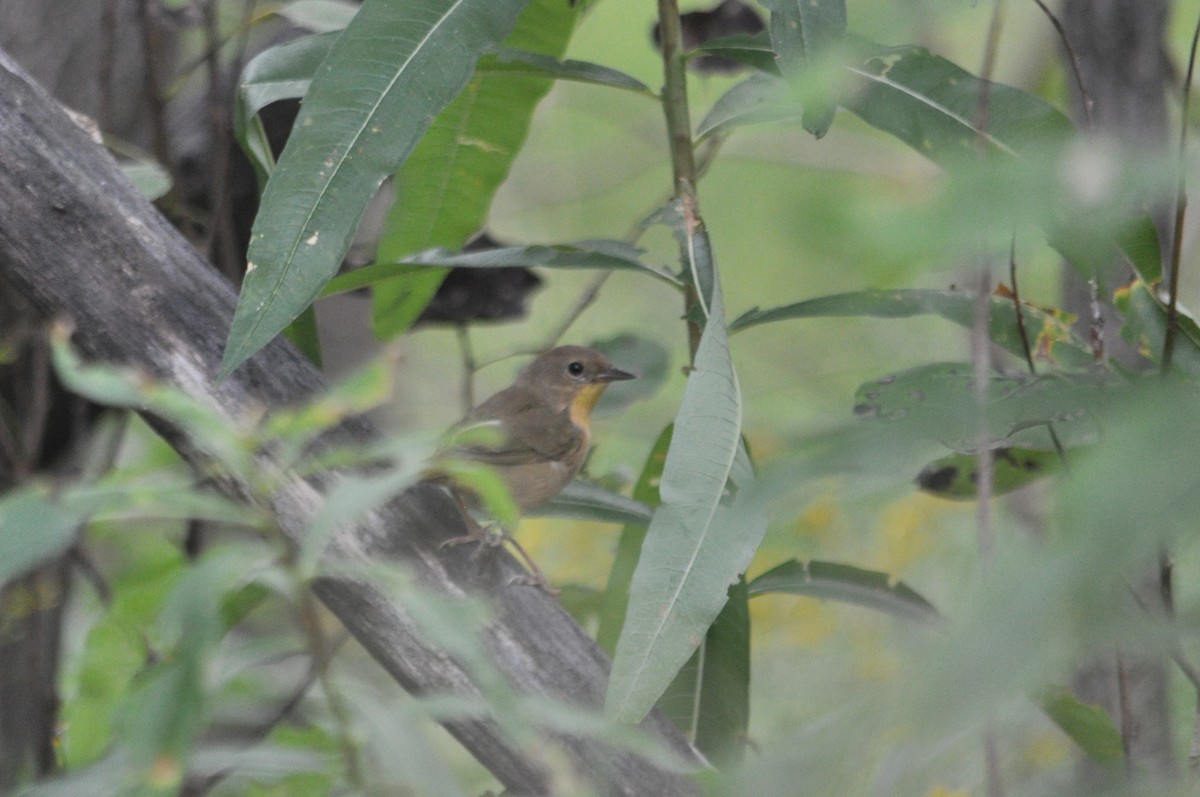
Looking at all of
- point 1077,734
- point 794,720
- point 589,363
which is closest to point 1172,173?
point 1077,734

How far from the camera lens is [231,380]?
202cm

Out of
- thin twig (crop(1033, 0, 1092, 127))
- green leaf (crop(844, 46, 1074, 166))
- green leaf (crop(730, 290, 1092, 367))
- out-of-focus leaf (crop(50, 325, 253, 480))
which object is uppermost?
thin twig (crop(1033, 0, 1092, 127))

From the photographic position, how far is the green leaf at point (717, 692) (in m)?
2.34

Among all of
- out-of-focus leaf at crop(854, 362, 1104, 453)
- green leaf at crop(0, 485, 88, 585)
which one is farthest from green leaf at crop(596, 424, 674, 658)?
green leaf at crop(0, 485, 88, 585)

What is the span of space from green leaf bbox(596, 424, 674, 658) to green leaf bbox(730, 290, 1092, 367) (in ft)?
1.16

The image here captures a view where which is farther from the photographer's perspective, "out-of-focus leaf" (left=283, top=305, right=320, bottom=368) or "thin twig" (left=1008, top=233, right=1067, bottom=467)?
"out-of-focus leaf" (left=283, top=305, right=320, bottom=368)

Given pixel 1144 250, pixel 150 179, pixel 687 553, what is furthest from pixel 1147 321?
pixel 150 179

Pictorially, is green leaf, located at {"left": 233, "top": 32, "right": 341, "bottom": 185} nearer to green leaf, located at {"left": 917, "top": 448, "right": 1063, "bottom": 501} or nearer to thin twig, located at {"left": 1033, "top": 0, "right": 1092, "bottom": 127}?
thin twig, located at {"left": 1033, "top": 0, "right": 1092, "bottom": 127}

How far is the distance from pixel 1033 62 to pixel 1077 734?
3.77 meters

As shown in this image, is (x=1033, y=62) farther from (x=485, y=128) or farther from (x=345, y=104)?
(x=345, y=104)

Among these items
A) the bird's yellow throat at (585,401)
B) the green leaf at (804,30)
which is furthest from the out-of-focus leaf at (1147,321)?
the bird's yellow throat at (585,401)

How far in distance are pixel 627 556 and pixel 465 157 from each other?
0.98 meters

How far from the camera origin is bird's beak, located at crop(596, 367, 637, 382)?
3389mm

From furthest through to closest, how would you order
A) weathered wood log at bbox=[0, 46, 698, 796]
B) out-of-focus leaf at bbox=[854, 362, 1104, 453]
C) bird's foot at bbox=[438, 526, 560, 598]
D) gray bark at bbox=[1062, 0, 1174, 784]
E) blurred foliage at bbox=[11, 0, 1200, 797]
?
gray bark at bbox=[1062, 0, 1174, 784] < bird's foot at bbox=[438, 526, 560, 598] < weathered wood log at bbox=[0, 46, 698, 796] < out-of-focus leaf at bbox=[854, 362, 1104, 453] < blurred foliage at bbox=[11, 0, 1200, 797]
